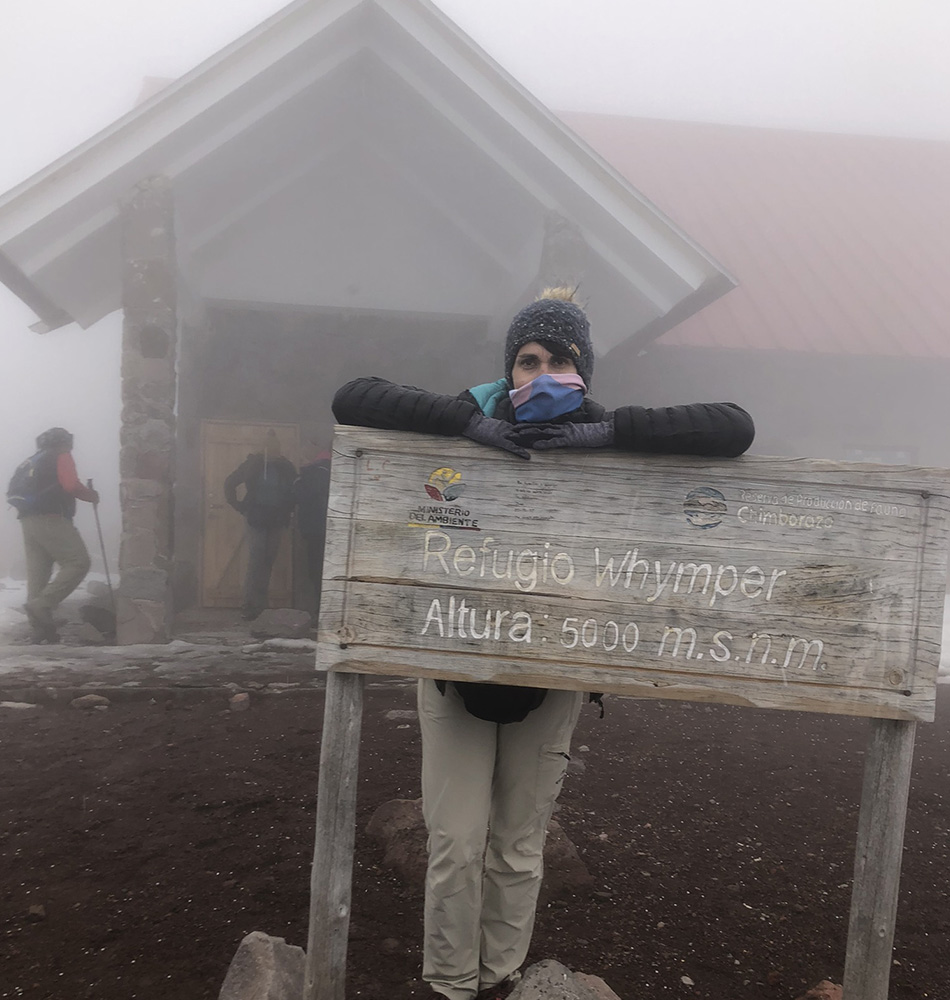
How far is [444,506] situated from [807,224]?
34.4 feet

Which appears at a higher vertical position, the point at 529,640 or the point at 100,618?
the point at 529,640

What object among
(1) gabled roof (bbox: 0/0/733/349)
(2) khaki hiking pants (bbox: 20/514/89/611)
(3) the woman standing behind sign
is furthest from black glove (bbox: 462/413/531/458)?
(2) khaki hiking pants (bbox: 20/514/89/611)

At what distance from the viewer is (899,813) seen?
173cm

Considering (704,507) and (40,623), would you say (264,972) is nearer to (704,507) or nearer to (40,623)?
(704,507)

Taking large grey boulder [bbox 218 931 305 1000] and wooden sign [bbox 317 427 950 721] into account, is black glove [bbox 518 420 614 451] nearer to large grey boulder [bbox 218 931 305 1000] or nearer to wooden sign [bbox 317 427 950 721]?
wooden sign [bbox 317 427 950 721]

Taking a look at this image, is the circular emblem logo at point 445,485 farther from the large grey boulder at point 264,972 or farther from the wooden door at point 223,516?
the wooden door at point 223,516

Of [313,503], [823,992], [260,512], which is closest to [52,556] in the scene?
[260,512]

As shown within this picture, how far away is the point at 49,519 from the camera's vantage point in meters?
6.14

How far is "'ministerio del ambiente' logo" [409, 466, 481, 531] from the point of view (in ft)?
5.61

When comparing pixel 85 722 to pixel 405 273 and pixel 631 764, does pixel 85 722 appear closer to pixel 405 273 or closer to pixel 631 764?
pixel 631 764

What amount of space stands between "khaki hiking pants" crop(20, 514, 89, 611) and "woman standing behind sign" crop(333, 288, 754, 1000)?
5413 millimetres

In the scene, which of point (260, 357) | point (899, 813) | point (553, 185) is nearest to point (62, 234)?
point (260, 357)

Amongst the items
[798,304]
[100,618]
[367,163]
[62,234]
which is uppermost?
[367,163]

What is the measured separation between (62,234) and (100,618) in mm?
3484
